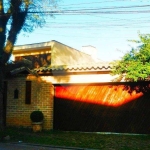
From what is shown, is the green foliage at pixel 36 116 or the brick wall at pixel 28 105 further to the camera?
the brick wall at pixel 28 105

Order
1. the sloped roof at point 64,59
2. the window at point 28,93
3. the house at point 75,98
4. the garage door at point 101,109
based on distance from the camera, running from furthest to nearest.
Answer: the window at point 28,93
the sloped roof at point 64,59
the house at point 75,98
the garage door at point 101,109

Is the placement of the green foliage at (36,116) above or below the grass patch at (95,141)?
above

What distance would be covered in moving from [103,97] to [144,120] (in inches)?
83.8

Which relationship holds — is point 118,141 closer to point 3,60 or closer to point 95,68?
point 95,68

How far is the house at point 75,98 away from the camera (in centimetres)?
1330

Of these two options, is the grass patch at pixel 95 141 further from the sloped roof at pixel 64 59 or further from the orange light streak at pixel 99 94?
the sloped roof at pixel 64 59

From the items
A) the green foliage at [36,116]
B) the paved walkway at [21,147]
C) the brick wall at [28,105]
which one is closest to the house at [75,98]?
the brick wall at [28,105]

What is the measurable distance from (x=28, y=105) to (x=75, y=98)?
2549 mm

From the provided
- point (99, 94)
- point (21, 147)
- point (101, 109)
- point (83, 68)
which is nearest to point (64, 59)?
point (83, 68)

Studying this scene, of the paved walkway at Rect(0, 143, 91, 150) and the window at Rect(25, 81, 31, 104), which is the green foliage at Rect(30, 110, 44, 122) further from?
the paved walkway at Rect(0, 143, 91, 150)

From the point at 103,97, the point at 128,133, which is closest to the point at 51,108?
the point at 103,97

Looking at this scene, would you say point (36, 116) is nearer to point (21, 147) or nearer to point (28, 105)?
→ point (28, 105)

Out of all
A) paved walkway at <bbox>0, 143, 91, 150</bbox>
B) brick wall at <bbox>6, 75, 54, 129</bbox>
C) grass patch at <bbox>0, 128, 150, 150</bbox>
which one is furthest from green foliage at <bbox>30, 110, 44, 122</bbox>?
paved walkway at <bbox>0, 143, 91, 150</bbox>

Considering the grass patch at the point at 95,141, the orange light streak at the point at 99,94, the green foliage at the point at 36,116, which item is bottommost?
the grass patch at the point at 95,141
